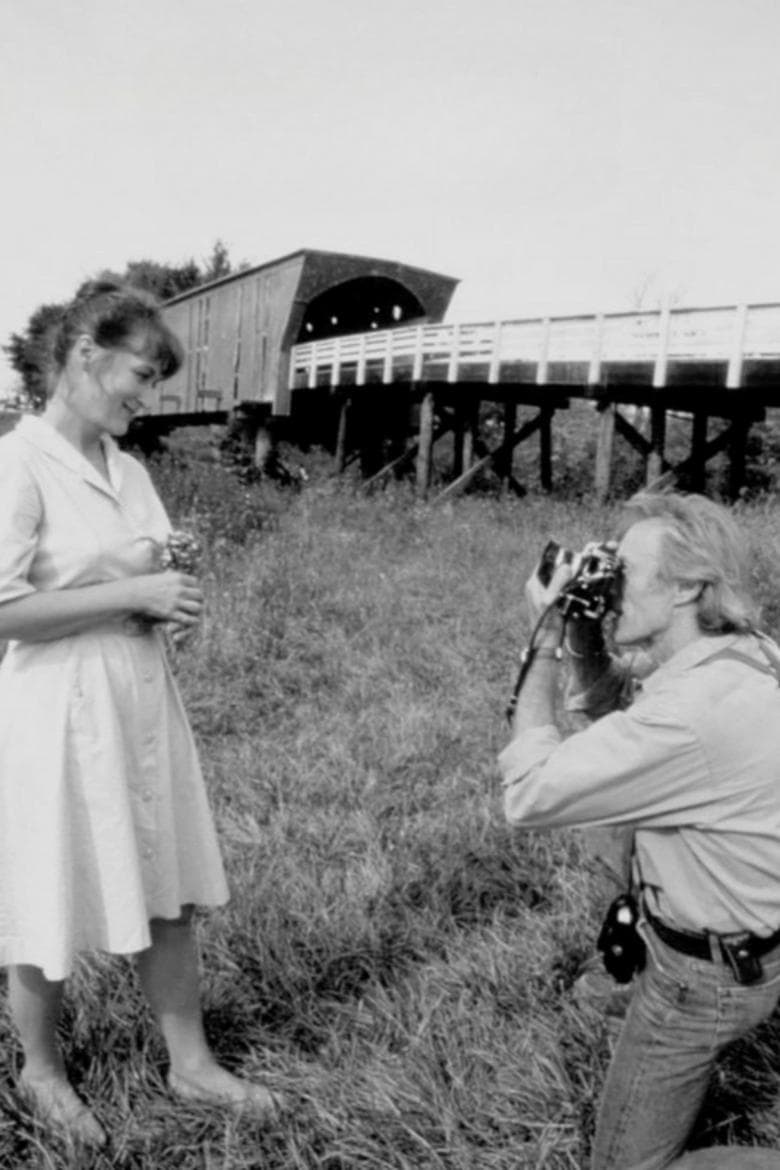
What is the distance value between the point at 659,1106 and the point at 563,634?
89cm

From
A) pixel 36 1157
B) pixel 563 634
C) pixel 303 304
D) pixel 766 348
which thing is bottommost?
pixel 36 1157

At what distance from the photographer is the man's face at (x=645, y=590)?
2.10 metres

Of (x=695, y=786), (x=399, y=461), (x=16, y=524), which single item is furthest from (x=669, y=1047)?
(x=399, y=461)

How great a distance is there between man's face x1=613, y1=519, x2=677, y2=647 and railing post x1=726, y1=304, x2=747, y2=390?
10034 mm

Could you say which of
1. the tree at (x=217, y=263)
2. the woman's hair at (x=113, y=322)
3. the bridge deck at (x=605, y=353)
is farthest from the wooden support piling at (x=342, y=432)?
the tree at (x=217, y=263)

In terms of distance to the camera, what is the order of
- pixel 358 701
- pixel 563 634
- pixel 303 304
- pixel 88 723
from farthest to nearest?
1. pixel 303 304
2. pixel 358 701
3. pixel 88 723
4. pixel 563 634

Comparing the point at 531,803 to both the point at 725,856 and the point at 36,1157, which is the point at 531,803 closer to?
the point at 725,856

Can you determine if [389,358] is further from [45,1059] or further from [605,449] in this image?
[45,1059]

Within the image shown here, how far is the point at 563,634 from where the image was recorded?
7.22 feet

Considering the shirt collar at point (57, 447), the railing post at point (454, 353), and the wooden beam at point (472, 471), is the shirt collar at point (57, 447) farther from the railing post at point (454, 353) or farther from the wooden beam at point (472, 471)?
the railing post at point (454, 353)

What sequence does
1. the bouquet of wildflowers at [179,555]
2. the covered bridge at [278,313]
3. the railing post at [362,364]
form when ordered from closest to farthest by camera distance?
the bouquet of wildflowers at [179,555] < the railing post at [362,364] < the covered bridge at [278,313]

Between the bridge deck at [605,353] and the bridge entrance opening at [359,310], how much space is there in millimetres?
5411

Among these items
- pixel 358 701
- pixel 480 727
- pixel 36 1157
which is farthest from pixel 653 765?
pixel 358 701

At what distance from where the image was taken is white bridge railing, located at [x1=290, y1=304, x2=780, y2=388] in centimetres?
1149
